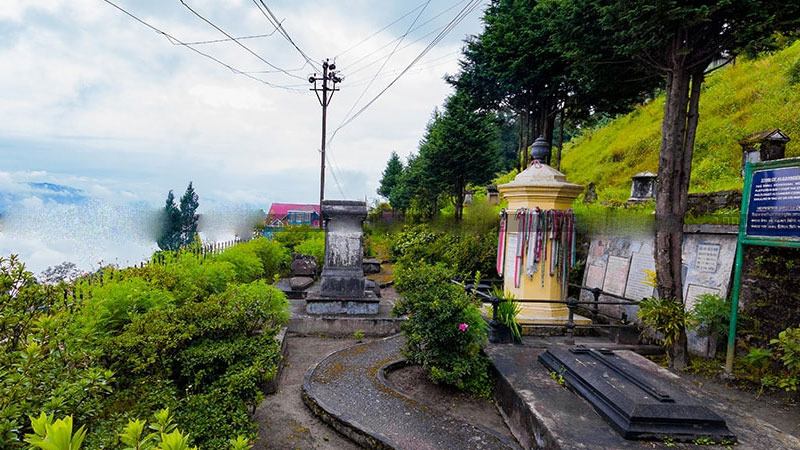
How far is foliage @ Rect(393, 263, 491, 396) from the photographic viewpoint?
441cm

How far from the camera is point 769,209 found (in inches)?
173

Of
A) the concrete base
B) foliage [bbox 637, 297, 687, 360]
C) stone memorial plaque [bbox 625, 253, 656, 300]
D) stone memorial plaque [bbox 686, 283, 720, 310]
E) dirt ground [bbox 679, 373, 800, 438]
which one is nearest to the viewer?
dirt ground [bbox 679, 373, 800, 438]

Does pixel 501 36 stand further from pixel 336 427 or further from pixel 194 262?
pixel 336 427

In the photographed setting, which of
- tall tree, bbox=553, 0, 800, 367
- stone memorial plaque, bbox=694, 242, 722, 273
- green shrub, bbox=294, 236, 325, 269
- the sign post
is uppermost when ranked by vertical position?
tall tree, bbox=553, 0, 800, 367

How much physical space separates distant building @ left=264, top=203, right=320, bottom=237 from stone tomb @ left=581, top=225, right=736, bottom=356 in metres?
14.5

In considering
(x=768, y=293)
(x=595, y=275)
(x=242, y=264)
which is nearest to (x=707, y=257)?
(x=768, y=293)

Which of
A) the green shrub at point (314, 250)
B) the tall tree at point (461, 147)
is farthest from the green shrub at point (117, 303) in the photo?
the tall tree at point (461, 147)

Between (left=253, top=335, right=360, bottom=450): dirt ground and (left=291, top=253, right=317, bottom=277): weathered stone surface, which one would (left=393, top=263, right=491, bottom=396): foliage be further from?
(left=291, top=253, right=317, bottom=277): weathered stone surface

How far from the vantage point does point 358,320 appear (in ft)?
23.5

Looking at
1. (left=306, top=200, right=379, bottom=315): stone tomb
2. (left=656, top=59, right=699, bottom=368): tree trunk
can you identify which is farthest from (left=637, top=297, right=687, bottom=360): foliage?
(left=306, top=200, right=379, bottom=315): stone tomb

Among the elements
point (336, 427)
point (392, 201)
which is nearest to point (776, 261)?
point (336, 427)

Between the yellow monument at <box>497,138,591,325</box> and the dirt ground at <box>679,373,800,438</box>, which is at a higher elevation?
the yellow monument at <box>497,138,591,325</box>

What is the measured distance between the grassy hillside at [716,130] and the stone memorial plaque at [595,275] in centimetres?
343

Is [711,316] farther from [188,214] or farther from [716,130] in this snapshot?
[188,214]
